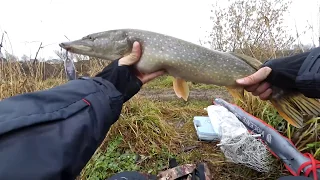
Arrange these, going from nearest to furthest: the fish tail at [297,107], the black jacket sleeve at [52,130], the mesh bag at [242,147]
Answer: the black jacket sleeve at [52,130] < the fish tail at [297,107] < the mesh bag at [242,147]

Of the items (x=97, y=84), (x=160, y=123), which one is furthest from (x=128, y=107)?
(x=97, y=84)

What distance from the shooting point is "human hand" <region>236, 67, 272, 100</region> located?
5.44ft

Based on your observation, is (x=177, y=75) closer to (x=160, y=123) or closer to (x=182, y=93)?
(x=182, y=93)

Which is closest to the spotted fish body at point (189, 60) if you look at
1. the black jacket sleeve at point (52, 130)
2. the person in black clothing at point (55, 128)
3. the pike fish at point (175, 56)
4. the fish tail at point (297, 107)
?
the pike fish at point (175, 56)

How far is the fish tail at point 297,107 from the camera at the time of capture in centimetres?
158

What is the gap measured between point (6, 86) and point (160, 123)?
1771 mm

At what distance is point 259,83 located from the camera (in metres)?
1.71

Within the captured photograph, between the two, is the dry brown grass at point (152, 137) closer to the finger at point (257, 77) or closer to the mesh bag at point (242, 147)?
the mesh bag at point (242, 147)

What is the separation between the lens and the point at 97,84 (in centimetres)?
109

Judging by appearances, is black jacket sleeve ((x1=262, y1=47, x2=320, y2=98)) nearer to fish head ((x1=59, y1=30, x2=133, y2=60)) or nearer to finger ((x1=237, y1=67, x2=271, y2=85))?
finger ((x1=237, y1=67, x2=271, y2=85))

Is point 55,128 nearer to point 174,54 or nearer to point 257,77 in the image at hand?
point 174,54

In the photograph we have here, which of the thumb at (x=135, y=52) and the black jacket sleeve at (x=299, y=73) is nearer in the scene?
the black jacket sleeve at (x=299, y=73)

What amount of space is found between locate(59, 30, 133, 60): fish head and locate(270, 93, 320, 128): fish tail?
941 mm

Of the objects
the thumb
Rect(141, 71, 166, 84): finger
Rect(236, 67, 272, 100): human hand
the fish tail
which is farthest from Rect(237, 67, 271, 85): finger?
the thumb
